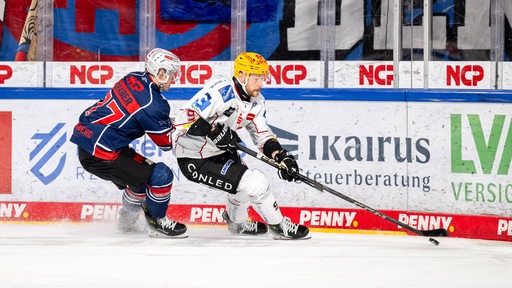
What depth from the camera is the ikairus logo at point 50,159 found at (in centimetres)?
790

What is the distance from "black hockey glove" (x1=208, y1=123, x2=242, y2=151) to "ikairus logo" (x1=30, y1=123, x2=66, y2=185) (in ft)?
5.31

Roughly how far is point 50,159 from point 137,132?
1.25 meters

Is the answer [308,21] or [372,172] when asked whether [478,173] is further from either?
[308,21]

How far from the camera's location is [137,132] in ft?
22.7

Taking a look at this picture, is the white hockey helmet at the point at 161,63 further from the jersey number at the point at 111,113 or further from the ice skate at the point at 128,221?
the ice skate at the point at 128,221

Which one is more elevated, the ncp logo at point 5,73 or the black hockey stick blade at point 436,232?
the ncp logo at point 5,73

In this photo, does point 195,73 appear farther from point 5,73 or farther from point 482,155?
point 482,155

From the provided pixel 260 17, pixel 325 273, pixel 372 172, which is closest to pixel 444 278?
pixel 325 273

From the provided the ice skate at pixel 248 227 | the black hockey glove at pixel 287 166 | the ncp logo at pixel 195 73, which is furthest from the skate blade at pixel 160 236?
the ncp logo at pixel 195 73

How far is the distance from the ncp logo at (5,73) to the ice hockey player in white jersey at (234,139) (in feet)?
6.49

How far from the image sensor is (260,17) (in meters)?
8.16

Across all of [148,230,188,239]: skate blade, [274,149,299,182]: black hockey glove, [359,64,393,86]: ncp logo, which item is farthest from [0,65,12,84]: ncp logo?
[359,64,393,86]: ncp logo

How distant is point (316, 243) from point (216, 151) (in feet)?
2.87

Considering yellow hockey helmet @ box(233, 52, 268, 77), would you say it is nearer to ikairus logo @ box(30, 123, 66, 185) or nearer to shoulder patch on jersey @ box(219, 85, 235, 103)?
shoulder patch on jersey @ box(219, 85, 235, 103)
